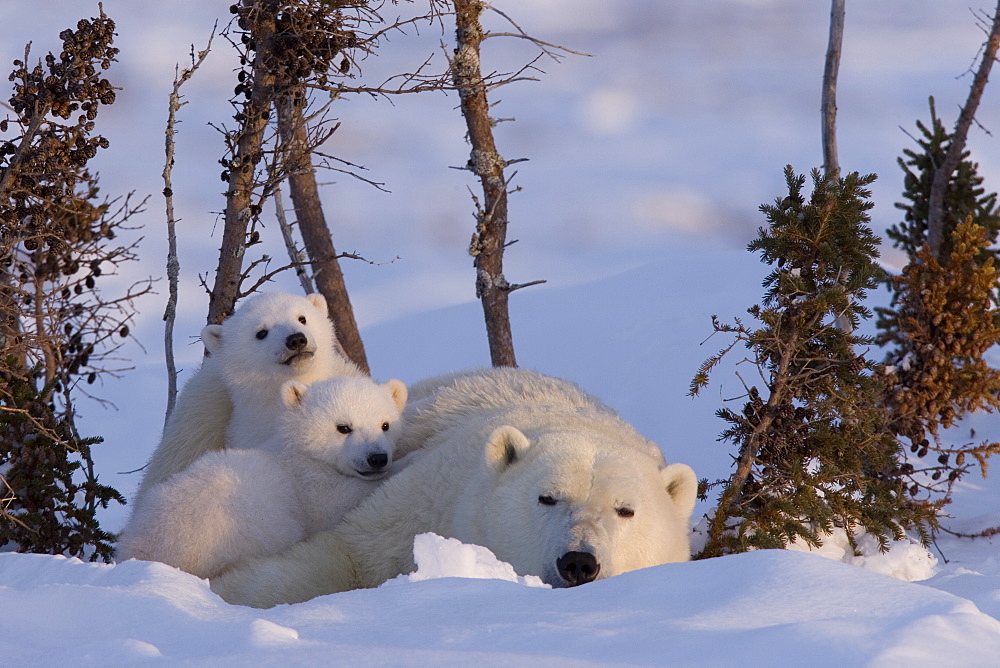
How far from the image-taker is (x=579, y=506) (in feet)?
11.7

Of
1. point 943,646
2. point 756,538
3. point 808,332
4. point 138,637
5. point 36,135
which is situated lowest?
point 943,646

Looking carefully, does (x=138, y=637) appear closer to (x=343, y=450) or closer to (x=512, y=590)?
(x=512, y=590)

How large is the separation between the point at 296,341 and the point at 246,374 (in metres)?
0.37

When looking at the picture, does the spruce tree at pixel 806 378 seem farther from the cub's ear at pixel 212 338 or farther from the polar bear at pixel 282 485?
the cub's ear at pixel 212 338

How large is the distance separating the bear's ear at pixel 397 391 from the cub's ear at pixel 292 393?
39cm

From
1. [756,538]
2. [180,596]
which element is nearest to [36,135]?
[180,596]

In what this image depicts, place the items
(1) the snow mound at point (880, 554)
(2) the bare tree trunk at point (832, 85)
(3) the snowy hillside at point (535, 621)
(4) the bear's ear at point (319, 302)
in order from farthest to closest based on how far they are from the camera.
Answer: (2) the bare tree trunk at point (832, 85) → (4) the bear's ear at point (319, 302) → (1) the snow mound at point (880, 554) → (3) the snowy hillside at point (535, 621)

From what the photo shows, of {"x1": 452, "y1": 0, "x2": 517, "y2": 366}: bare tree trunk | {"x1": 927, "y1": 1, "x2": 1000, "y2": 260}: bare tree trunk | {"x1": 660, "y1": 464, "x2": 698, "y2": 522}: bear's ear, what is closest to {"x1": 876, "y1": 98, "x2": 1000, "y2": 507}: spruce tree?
{"x1": 452, "y1": 0, "x2": 517, "y2": 366}: bare tree trunk

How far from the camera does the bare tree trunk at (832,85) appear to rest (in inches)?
451

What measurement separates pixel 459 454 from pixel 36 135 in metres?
3.38

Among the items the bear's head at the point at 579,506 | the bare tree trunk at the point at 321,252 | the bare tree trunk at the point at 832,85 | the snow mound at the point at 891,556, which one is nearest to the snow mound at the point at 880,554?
the snow mound at the point at 891,556

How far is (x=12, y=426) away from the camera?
18.0 ft

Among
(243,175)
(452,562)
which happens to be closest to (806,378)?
(452,562)

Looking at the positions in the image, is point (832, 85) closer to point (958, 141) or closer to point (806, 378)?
point (958, 141)
